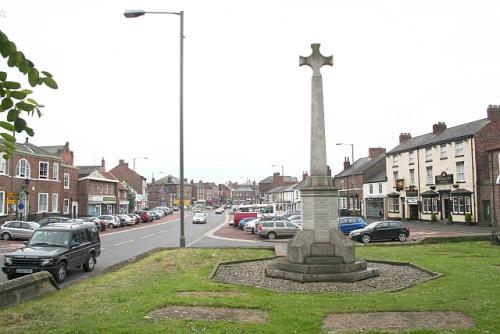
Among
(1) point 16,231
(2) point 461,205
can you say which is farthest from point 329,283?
(2) point 461,205

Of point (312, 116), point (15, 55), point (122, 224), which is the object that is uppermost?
point (312, 116)

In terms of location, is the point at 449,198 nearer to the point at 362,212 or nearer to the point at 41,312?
the point at 362,212

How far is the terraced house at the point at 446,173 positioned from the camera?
43469 millimetres

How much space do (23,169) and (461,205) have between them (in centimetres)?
4317

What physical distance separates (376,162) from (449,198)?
66.4ft

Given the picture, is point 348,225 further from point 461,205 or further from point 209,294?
point 209,294

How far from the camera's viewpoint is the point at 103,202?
2635 inches

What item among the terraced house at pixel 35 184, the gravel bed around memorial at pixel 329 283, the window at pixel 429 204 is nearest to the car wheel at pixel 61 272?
the gravel bed around memorial at pixel 329 283

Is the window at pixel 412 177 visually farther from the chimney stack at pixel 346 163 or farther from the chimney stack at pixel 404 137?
the chimney stack at pixel 346 163

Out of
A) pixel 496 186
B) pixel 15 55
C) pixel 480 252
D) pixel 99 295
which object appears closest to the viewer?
pixel 15 55

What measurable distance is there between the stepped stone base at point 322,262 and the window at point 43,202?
41.3 metres

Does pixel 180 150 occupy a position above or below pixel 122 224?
above

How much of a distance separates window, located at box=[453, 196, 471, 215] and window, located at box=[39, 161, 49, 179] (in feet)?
139

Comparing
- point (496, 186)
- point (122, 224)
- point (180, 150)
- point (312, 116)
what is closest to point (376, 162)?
point (496, 186)
